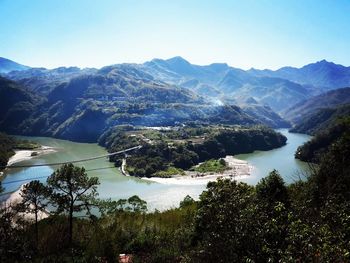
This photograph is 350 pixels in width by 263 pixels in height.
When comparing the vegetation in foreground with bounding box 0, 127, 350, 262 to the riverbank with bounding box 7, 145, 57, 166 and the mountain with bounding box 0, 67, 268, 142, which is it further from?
the mountain with bounding box 0, 67, 268, 142

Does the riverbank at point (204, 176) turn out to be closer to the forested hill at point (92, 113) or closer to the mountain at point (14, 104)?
the forested hill at point (92, 113)

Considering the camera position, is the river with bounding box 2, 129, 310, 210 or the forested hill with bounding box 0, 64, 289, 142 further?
the forested hill with bounding box 0, 64, 289, 142

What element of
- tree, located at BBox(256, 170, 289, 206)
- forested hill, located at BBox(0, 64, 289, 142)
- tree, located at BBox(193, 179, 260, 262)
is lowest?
tree, located at BBox(256, 170, 289, 206)

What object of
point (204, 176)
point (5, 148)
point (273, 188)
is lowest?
point (204, 176)

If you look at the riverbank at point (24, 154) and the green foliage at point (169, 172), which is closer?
the green foliage at point (169, 172)

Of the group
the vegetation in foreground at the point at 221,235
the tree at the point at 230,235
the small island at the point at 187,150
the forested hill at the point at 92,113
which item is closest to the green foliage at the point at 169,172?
the small island at the point at 187,150

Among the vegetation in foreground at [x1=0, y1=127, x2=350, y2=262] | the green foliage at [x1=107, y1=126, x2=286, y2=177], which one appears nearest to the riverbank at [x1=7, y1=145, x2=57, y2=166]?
the green foliage at [x1=107, y1=126, x2=286, y2=177]

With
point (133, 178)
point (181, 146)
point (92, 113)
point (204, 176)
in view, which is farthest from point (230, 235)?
point (92, 113)

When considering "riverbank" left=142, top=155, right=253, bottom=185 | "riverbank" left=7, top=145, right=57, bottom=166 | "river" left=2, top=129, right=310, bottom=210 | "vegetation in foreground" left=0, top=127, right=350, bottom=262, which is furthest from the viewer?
"riverbank" left=7, top=145, right=57, bottom=166

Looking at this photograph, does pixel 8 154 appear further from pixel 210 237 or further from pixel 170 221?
pixel 210 237

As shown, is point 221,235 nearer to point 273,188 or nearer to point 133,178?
point 273,188
